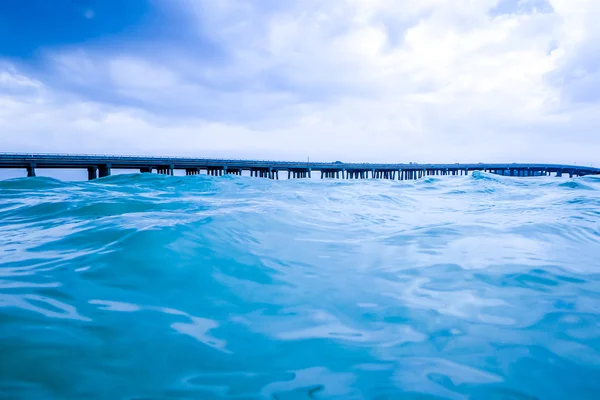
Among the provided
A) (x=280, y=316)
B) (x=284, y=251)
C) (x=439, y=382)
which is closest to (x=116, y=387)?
(x=280, y=316)

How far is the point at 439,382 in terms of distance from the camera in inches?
83.3

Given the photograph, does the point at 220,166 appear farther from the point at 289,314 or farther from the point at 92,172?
the point at 289,314

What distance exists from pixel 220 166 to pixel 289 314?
1679 inches

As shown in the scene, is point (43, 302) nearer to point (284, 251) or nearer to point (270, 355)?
point (270, 355)

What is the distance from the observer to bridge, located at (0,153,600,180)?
30453 mm

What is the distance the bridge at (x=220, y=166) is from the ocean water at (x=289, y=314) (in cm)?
3147

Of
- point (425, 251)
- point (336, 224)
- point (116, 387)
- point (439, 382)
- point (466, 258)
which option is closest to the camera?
point (116, 387)

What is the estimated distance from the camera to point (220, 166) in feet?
144

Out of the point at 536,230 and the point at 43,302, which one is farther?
the point at 536,230

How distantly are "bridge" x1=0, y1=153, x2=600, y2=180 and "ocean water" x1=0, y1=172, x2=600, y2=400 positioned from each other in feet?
103

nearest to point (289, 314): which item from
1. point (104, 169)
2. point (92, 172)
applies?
point (104, 169)

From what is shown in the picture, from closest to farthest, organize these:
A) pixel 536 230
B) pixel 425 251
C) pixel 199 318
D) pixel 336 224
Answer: pixel 199 318 < pixel 425 251 < pixel 536 230 < pixel 336 224

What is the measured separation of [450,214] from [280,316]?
7.65m

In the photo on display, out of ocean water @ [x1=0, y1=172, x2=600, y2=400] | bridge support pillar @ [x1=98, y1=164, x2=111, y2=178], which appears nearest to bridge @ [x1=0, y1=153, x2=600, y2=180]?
bridge support pillar @ [x1=98, y1=164, x2=111, y2=178]
